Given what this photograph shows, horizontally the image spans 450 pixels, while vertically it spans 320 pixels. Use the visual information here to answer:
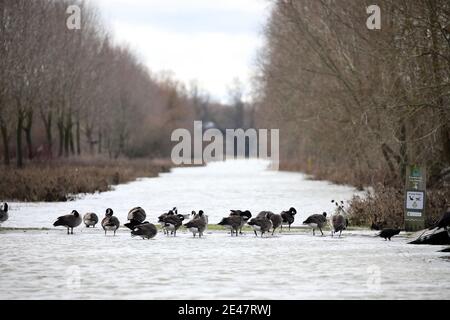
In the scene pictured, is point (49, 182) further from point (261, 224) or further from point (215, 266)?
point (215, 266)

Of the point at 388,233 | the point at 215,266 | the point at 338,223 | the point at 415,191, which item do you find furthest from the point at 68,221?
the point at 415,191

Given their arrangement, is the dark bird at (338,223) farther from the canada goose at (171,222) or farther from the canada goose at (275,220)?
the canada goose at (171,222)

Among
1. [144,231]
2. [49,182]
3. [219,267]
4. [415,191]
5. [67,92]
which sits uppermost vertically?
[67,92]

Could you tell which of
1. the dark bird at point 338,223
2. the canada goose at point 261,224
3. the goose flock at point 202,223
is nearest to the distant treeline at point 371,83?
the dark bird at point 338,223

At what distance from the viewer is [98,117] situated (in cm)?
7694

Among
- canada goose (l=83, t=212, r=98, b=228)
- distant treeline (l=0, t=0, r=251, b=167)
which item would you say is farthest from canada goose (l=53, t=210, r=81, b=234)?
distant treeline (l=0, t=0, r=251, b=167)

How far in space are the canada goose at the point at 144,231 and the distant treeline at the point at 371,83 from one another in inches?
323

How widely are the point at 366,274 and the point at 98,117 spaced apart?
64958 mm

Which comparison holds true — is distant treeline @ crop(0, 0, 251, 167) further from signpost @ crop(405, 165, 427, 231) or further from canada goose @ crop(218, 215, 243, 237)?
signpost @ crop(405, 165, 427, 231)

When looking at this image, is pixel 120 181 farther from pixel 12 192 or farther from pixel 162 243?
pixel 162 243

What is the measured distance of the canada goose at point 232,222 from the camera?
20.9 m

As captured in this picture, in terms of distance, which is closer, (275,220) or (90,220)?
(275,220)

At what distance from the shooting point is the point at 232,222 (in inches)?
824

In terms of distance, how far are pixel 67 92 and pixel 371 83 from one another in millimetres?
34147
